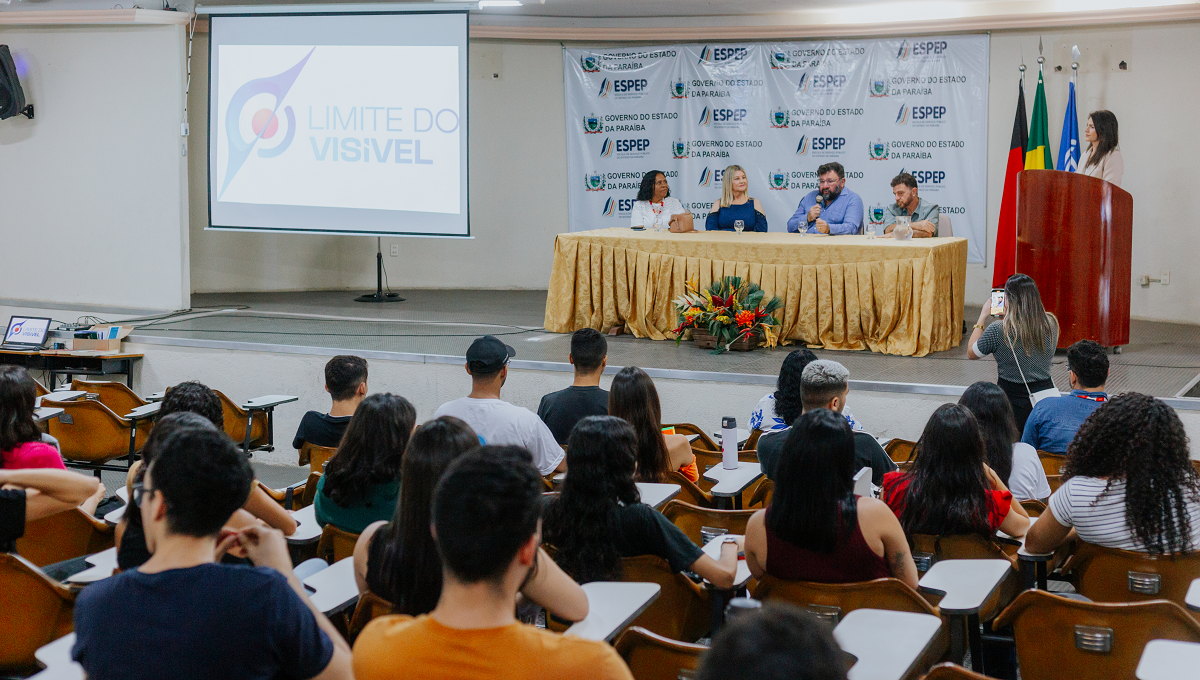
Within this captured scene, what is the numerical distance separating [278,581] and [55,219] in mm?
8246

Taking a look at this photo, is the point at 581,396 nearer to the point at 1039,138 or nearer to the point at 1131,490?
the point at 1131,490

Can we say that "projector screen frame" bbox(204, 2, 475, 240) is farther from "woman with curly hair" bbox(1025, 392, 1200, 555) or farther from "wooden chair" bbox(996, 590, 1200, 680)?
"wooden chair" bbox(996, 590, 1200, 680)

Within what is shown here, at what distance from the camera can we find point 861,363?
20.2 ft

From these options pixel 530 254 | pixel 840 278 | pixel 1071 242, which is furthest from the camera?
pixel 530 254

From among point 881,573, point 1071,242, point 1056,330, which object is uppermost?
point 1071,242

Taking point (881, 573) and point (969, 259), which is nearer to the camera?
point (881, 573)

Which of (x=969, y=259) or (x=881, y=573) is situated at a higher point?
(x=969, y=259)

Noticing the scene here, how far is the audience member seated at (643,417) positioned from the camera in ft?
10.9

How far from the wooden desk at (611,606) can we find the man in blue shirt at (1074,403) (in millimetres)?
2353

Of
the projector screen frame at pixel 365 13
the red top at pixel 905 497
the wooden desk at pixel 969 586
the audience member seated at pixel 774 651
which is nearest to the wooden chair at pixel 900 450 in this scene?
the red top at pixel 905 497

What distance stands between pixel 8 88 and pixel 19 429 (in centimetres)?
634

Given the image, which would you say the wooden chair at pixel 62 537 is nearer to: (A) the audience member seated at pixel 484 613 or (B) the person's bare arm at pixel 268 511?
(B) the person's bare arm at pixel 268 511

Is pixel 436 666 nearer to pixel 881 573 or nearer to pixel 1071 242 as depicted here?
pixel 881 573

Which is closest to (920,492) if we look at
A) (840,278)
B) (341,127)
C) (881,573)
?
(881,573)
